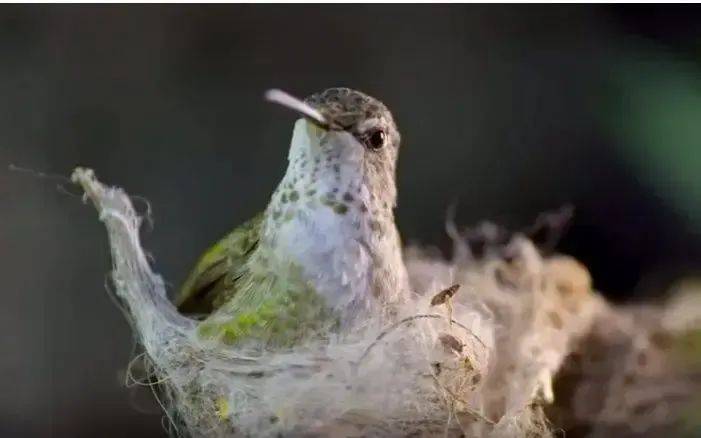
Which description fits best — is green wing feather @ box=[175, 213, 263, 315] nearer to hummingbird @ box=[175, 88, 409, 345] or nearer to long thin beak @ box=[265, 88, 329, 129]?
hummingbird @ box=[175, 88, 409, 345]

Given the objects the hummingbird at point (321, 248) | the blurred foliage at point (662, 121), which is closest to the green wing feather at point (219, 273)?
the hummingbird at point (321, 248)

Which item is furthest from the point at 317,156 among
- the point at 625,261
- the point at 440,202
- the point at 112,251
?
the point at 625,261

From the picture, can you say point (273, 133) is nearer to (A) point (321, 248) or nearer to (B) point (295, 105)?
(B) point (295, 105)

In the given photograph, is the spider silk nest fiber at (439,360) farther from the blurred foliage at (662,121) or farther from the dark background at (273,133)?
the blurred foliage at (662,121)

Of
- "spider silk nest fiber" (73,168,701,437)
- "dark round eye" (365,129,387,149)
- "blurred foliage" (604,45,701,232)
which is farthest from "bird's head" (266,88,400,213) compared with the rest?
"blurred foliage" (604,45,701,232)

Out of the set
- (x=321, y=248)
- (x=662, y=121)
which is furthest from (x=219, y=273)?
(x=662, y=121)

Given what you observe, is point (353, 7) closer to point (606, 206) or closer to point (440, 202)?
point (440, 202)
